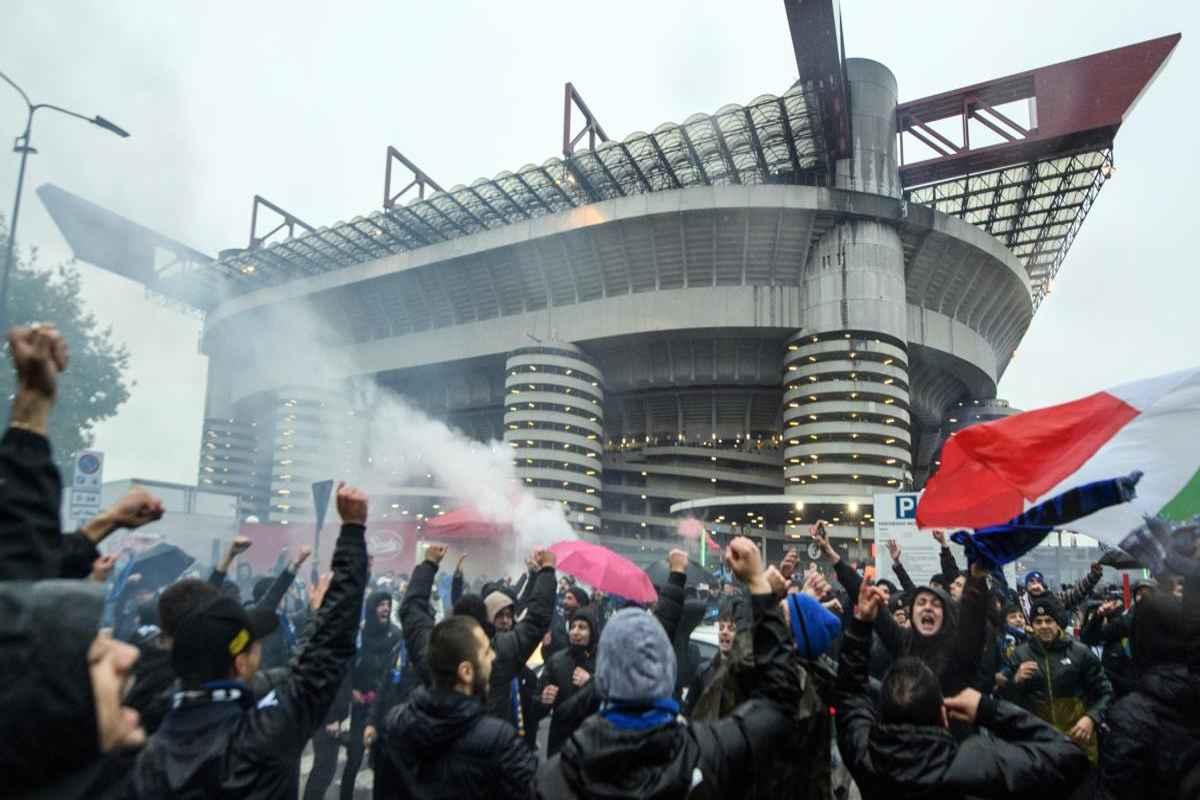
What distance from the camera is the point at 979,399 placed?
2222 inches

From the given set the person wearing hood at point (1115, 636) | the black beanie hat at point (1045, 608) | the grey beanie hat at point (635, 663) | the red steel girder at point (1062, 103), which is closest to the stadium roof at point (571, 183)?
the red steel girder at point (1062, 103)

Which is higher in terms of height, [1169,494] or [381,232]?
[381,232]

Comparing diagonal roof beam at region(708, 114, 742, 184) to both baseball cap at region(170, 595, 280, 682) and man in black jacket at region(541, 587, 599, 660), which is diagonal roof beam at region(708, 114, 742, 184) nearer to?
man in black jacket at region(541, 587, 599, 660)

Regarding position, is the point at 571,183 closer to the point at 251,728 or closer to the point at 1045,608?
the point at 1045,608

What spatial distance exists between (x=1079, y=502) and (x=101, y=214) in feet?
204

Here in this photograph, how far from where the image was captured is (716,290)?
1800 inches

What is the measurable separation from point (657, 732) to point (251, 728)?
1391 mm

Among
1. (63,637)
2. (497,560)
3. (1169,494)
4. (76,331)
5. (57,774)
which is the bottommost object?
(497,560)

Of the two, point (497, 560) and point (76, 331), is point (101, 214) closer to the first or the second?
point (76, 331)

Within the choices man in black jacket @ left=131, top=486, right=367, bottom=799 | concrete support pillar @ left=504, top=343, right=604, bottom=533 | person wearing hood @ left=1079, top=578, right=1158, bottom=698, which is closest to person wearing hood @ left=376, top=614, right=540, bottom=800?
man in black jacket @ left=131, top=486, right=367, bottom=799

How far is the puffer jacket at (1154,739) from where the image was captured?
10.7 feet

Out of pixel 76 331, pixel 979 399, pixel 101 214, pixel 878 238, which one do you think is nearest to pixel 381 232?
pixel 101 214

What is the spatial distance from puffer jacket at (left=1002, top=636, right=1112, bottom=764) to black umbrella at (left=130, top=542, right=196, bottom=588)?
763 cm

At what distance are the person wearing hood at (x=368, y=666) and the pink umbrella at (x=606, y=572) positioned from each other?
1636mm
